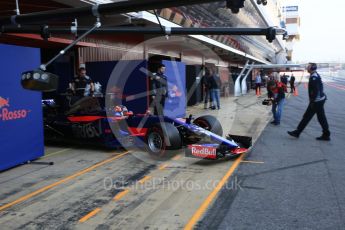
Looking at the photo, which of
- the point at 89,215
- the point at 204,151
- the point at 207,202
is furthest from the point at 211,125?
the point at 89,215

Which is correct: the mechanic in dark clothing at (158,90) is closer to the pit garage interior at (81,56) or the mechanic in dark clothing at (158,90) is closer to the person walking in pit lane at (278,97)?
A: the pit garage interior at (81,56)

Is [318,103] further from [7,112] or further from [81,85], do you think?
[7,112]

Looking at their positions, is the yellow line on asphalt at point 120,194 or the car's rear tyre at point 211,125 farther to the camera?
the car's rear tyre at point 211,125

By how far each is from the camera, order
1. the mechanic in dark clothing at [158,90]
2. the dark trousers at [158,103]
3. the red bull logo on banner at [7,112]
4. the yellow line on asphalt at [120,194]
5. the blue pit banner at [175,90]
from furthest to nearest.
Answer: the blue pit banner at [175,90] < the dark trousers at [158,103] < the mechanic in dark clothing at [158,90] < the red bull logo on banner at [7,112] < the yellow line on asphalt at [120,194]

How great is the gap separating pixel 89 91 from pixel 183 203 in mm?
6110

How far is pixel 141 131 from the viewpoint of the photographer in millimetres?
8266

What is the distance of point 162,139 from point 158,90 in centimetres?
418

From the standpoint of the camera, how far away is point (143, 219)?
4.43 meters

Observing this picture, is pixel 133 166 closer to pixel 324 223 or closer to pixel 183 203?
pixel 183 203

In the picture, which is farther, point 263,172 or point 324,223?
point 263,172

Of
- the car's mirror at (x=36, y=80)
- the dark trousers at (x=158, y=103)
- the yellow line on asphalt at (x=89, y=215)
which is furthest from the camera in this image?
the dark trousers at (x=158, y=103)

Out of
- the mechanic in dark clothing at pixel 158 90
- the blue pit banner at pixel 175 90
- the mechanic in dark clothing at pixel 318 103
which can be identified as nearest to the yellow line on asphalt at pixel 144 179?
the mechanic in dark clothing at pixel 318 103

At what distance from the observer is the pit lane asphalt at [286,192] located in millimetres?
4332

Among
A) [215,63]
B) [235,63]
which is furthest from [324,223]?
[235,63]
